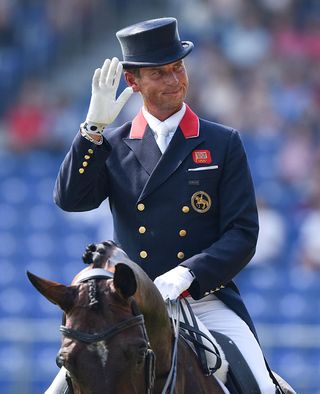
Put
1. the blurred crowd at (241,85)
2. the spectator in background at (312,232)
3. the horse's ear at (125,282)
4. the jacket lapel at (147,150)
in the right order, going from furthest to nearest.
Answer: the blurred crowd at (241,85), the spectator in background at (312,232), the jacket lapel at (147,150), the horse's ear at (125,282)

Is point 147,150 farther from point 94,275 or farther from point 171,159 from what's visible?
point 94,275

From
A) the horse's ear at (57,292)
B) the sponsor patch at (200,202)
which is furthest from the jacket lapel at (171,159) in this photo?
the horse's ear at (57,292)

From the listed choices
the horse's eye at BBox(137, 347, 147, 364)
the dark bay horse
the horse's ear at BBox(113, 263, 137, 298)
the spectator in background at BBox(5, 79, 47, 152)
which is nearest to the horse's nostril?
the dark bay horse

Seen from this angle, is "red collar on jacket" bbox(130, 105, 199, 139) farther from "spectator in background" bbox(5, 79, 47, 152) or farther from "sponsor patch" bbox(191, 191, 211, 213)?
"spectator in background" bbox(5, 79, 47, 152)

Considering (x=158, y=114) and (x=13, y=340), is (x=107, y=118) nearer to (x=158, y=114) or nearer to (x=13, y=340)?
(x=158, y=114)

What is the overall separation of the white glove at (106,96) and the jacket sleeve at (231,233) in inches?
24.9

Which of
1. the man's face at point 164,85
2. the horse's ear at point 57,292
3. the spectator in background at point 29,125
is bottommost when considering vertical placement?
the spectator in background at point 29,125

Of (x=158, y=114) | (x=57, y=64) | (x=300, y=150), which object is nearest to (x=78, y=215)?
(x=300, y=150)

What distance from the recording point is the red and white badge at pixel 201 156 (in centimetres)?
582

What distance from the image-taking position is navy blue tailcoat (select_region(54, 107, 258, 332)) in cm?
564

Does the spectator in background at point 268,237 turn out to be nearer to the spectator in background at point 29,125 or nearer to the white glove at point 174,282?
the spectator in background at point 29,125

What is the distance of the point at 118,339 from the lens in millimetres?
4551

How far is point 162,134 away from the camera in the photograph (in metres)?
5.89

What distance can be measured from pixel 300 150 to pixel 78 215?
104 inches
